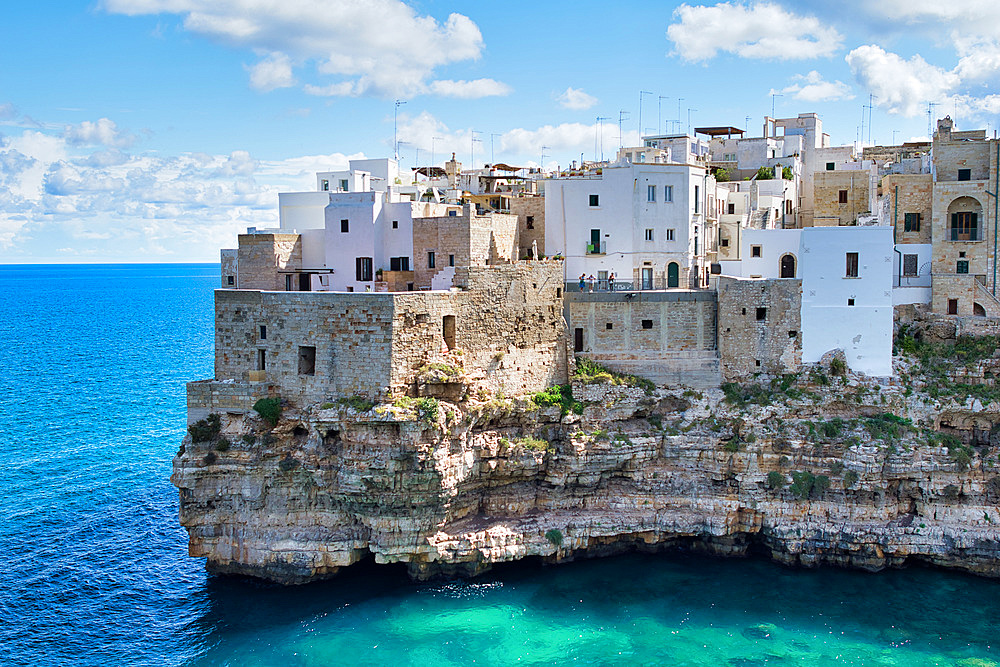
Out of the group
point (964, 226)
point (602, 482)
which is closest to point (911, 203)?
point (964, 226)

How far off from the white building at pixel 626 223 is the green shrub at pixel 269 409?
1357 centimetres

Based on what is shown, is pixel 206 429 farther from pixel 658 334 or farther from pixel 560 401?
pixel 658 334

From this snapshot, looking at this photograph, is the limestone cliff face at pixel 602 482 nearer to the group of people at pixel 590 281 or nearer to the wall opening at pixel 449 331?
the wall opening at pixel 449 331

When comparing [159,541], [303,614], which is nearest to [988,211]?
[303,614]

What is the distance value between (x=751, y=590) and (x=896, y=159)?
28.2 meters

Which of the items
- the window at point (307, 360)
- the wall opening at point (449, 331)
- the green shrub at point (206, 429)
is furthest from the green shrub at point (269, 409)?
the wall opening at point (449, 331)

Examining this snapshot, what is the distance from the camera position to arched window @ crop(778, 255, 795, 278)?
3406 cm

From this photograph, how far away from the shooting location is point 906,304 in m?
33.9

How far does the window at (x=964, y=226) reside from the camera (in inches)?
1347

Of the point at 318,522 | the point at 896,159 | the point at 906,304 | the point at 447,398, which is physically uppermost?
the point at 896,159

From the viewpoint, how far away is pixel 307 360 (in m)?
28.9

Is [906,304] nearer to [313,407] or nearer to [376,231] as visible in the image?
[376,231]

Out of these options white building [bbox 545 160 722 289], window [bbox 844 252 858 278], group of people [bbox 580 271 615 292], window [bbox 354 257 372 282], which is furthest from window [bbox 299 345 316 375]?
window [bbox 844 252 858 278]

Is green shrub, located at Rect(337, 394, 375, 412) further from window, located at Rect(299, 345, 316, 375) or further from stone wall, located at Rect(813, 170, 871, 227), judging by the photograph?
stone wall, located at Rect(813, 170, 871, 227)
